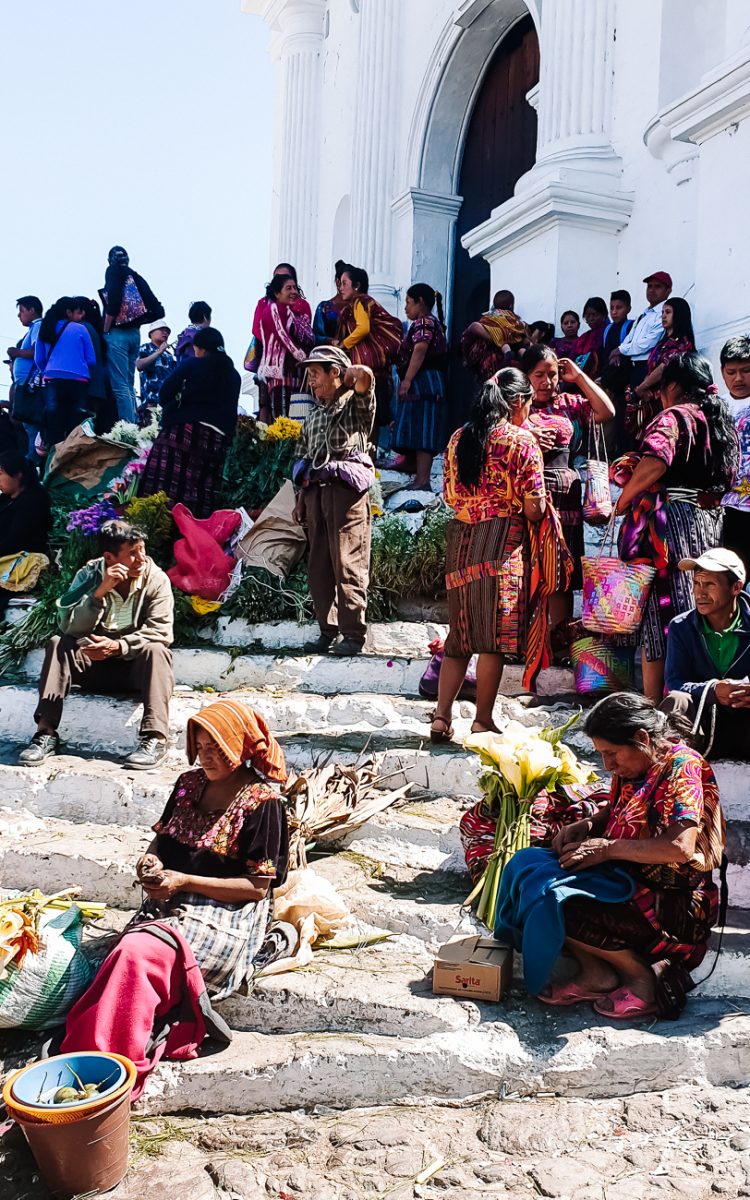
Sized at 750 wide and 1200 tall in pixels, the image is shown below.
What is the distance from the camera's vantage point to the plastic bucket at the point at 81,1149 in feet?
→ 8.89

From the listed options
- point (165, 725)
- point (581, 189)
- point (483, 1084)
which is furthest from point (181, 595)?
point (581, 189)

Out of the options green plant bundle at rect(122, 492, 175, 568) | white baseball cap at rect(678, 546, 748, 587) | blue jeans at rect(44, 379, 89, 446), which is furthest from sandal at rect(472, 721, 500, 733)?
blue jeans at rect(44, 379, 89, 446)

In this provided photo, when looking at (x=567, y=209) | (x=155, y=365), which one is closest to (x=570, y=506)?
(x=567, y=209)

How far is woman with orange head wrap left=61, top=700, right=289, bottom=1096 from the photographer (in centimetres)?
319

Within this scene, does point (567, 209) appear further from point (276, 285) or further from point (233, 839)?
point (233, 839)

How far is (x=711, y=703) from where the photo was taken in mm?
4078

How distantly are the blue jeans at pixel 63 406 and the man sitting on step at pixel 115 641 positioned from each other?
376 cm

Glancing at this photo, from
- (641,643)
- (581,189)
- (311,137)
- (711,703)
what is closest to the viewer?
(711,703)

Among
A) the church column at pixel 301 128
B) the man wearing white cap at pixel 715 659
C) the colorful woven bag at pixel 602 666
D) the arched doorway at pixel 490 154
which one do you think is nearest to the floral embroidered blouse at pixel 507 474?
the colorful woven bag at pixel 602 666

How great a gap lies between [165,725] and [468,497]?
6.08ft

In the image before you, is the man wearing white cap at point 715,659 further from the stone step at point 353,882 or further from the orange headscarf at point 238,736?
the orange headscarf at point 238,736

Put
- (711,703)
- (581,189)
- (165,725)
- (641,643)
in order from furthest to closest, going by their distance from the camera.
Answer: (581,189), (165,725), (641,643), (711,703)

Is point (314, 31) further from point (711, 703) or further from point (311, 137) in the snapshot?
point (711, 703)

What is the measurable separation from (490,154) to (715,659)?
9295 millimetres
